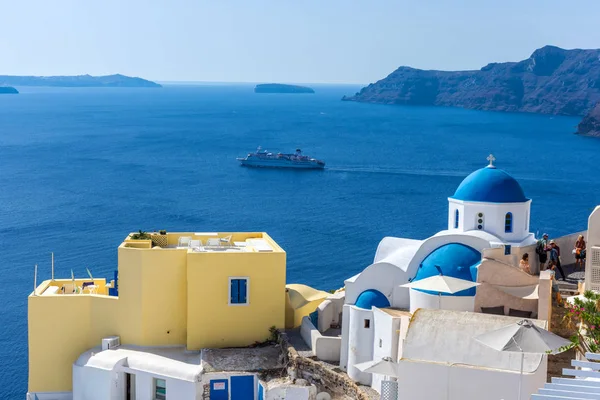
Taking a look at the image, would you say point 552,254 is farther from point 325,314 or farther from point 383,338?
point 325,314

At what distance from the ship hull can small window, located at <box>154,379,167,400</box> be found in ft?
253

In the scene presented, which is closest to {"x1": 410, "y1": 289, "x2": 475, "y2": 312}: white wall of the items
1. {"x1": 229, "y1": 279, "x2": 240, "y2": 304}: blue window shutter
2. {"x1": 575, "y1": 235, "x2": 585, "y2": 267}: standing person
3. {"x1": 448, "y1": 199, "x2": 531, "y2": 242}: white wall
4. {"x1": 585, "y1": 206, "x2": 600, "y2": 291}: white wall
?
{"x1": 585, "y1": 206, "x2": 600, "y2": 291}: white wall

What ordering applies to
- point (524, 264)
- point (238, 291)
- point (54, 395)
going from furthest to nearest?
point (238, 291) < point (54, 395) < point (524, 264)

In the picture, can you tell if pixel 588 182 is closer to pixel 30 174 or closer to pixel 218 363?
pixel 30 174

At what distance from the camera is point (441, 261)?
24.1m

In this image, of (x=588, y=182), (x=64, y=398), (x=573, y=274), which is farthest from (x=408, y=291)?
(x=588, y=182)

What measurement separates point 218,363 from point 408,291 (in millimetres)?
6039

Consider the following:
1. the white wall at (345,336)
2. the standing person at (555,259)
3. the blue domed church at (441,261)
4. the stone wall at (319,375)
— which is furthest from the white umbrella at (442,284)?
the standing person at (555,259)

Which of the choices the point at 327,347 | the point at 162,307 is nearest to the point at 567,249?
the point at 327,347

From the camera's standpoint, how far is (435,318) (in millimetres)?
20125

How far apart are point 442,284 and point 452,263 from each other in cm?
188

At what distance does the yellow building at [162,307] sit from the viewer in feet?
88.1

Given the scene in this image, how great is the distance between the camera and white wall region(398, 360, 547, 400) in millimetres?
18531

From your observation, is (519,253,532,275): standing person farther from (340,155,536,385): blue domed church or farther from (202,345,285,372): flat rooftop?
(202,345,285,372): flat rooftop
